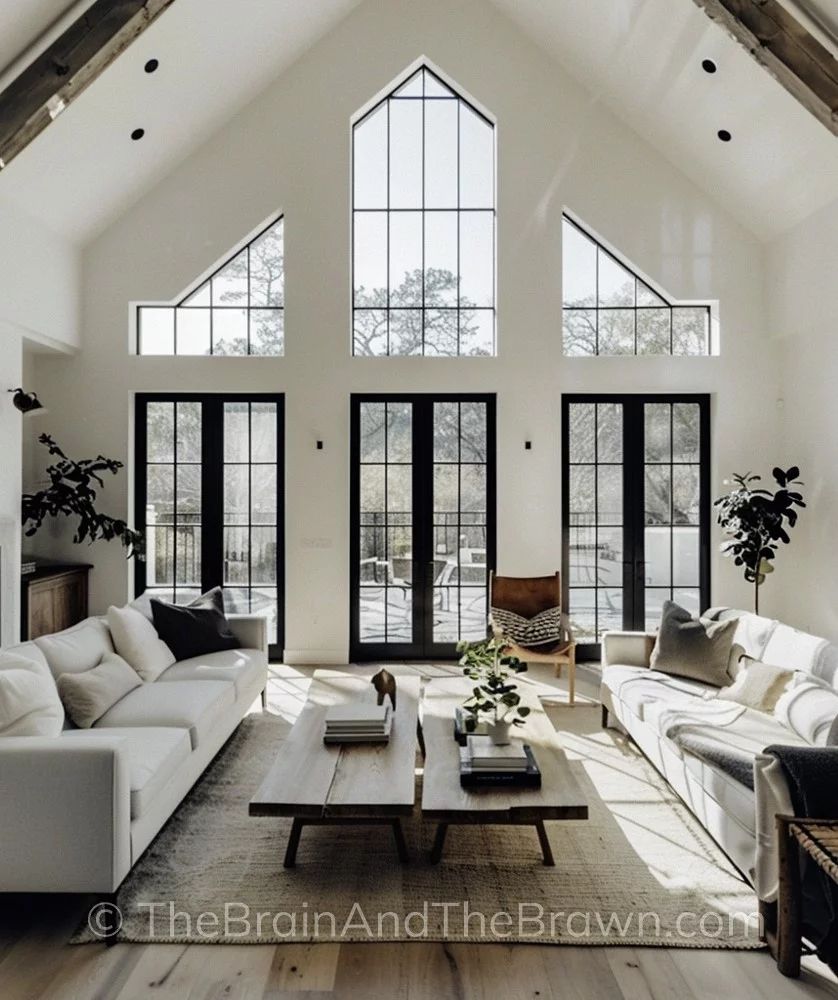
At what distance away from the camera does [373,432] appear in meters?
6.35

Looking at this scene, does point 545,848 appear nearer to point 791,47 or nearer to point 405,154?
point 791,47

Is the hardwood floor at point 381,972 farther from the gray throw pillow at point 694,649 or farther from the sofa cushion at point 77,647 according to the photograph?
the gray throw pillow at point 694,649

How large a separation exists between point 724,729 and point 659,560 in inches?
124

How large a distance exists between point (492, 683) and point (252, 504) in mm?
3703

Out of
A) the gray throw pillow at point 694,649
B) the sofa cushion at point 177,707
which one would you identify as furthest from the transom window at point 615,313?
the sofa cushion at point 177,707

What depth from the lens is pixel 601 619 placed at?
6.38 m

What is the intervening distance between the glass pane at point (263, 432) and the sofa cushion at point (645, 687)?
3.54 meters

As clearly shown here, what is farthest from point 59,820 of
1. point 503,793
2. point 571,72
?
point 571,72

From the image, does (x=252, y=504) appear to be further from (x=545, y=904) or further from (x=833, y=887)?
(x=833, y=887)

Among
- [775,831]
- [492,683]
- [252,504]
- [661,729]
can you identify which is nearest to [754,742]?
[661,729]

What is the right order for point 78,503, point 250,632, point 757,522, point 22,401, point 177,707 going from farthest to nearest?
point 78,503 → point 757,522 → point 22,401 → point 250,632 → point 177,707

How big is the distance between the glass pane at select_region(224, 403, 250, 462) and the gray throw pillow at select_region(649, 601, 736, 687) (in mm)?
3902

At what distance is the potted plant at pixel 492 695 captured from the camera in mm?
3162

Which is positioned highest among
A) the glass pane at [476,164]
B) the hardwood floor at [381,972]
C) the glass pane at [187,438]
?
the glass pane at [476,164]
